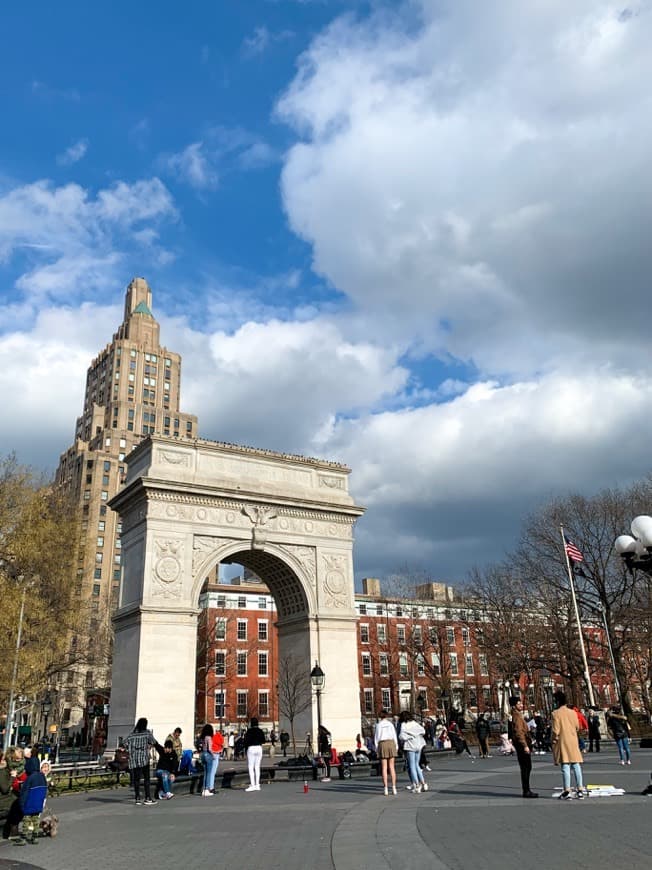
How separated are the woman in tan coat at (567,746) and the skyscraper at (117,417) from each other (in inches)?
3022

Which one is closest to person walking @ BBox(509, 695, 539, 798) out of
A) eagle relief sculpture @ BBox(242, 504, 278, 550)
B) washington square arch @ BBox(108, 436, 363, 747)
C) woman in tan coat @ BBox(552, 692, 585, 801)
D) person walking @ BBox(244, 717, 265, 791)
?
woman in tan coat @ BBox(552, 692, 585, 801)

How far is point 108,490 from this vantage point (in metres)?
95.5

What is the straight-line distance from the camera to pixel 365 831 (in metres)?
10.3

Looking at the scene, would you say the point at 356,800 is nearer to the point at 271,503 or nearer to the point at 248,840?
the point at 248,840

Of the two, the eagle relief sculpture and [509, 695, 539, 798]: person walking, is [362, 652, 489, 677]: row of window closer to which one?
the eagle relief sculpture

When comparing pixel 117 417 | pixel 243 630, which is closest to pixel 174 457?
pixel 243 630

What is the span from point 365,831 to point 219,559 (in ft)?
74.3

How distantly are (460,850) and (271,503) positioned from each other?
2595 centimetres

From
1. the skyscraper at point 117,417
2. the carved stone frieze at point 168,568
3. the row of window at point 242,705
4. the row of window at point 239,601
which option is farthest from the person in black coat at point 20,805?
the skyscraper at point 117,417

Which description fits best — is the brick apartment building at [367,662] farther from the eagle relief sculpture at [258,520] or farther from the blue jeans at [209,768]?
the blue jeans at [209,768]

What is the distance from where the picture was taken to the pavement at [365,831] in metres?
8.14

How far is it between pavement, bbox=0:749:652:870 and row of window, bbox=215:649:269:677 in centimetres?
4670

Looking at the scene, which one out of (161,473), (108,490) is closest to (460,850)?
(161,473)

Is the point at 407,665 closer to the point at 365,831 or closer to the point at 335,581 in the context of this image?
the point at 335,581
